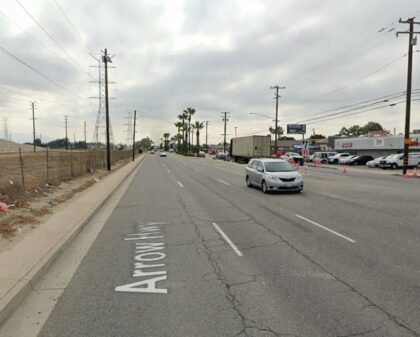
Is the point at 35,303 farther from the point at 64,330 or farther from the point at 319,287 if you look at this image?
the point at 319,287

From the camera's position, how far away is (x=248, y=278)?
5.98m

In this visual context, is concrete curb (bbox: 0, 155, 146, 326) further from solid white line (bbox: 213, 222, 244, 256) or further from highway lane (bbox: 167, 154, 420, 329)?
highway lane (bbox: 167, 154, 420, 329)

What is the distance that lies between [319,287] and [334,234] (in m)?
3.68

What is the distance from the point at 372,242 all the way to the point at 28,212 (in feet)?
30.5

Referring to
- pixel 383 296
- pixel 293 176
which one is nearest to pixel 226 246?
pixel 383 296

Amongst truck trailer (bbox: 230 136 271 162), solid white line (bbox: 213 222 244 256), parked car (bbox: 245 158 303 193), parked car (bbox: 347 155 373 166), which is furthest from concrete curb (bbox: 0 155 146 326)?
parked car (bbox: 347 155 373 166)

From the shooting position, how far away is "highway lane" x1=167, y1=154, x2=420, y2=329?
5.36 m

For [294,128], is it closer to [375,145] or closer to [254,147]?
[375,145]

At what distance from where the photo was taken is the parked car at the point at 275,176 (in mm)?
17672

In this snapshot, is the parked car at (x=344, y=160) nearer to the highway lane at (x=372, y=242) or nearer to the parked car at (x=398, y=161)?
the parked car at (x=398, y=161)

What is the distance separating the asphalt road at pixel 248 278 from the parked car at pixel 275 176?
595 cm

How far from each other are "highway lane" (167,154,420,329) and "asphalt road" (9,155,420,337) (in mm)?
22

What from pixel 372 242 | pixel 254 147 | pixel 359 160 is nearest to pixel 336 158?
pixel 359 160

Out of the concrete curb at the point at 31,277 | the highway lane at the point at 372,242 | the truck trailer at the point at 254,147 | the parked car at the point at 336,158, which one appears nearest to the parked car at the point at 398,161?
the truck trailer at the point at 254,147
